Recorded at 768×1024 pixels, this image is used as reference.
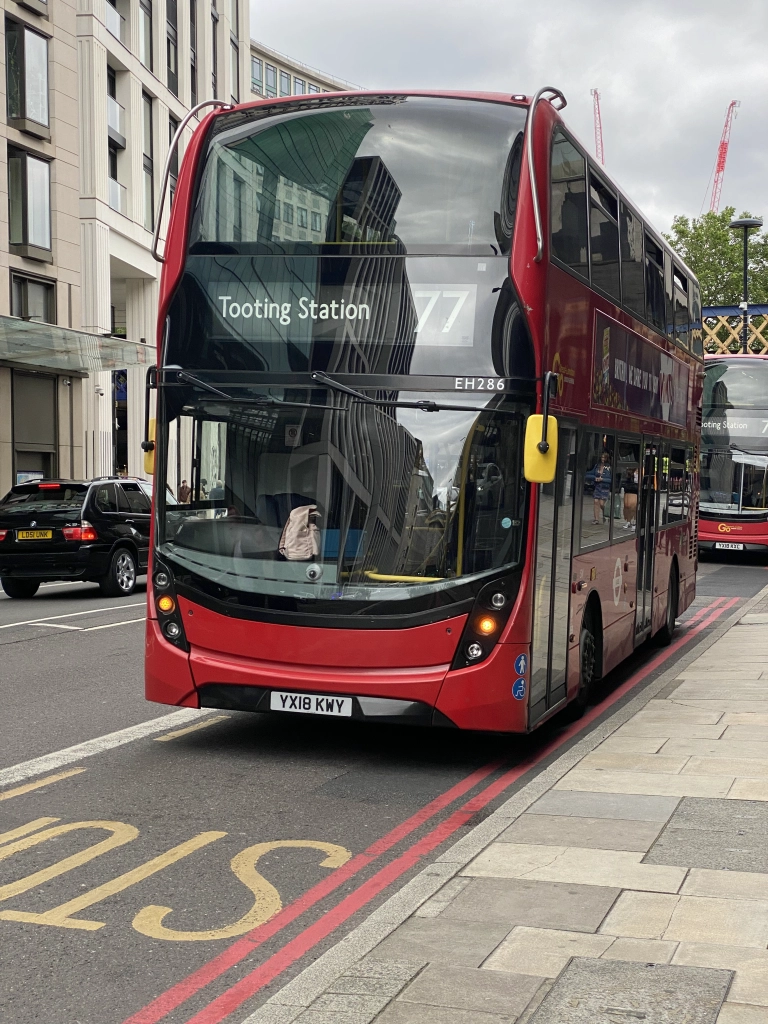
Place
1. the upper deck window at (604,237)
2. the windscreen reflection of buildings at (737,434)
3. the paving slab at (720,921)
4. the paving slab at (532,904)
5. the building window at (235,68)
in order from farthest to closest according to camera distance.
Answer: the building window at (235,68) < the windscreen reflection of buildings at (737,434) < the upper deck window at (604,237) < the paving slab at (532,904) < the paving slab at (720,921)

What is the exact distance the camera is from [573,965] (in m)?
4.20

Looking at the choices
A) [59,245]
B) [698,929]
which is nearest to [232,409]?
[698,929]

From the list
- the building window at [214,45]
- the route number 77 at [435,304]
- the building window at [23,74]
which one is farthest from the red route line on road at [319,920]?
the building window at [214,45]

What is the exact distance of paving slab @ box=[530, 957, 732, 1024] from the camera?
12.4 feet

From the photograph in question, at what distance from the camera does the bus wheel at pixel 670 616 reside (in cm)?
1388

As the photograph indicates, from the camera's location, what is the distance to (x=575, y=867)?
17.9ft

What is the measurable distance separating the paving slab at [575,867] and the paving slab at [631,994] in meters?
0.95

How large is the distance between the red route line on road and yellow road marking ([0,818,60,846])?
1.59 metres

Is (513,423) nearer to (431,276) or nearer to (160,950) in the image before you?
(431,276)

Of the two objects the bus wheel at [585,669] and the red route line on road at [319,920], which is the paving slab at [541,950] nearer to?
the red route line on road at [319,920]

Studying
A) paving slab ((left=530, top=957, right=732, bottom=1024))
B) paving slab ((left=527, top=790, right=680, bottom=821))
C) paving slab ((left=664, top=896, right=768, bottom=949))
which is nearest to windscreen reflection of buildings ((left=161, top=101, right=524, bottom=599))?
paving slab ((left=527, top=790, right=680, bottom=821))

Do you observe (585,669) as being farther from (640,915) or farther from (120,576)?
(120,576)

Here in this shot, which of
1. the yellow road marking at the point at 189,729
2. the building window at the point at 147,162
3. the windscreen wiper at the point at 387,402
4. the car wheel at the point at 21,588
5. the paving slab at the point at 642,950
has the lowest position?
the car wheel at the point at 21,588

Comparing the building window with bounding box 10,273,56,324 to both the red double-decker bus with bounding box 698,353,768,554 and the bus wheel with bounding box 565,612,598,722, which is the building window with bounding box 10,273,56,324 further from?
the bus wheel with bounding box 565,612,598,722
